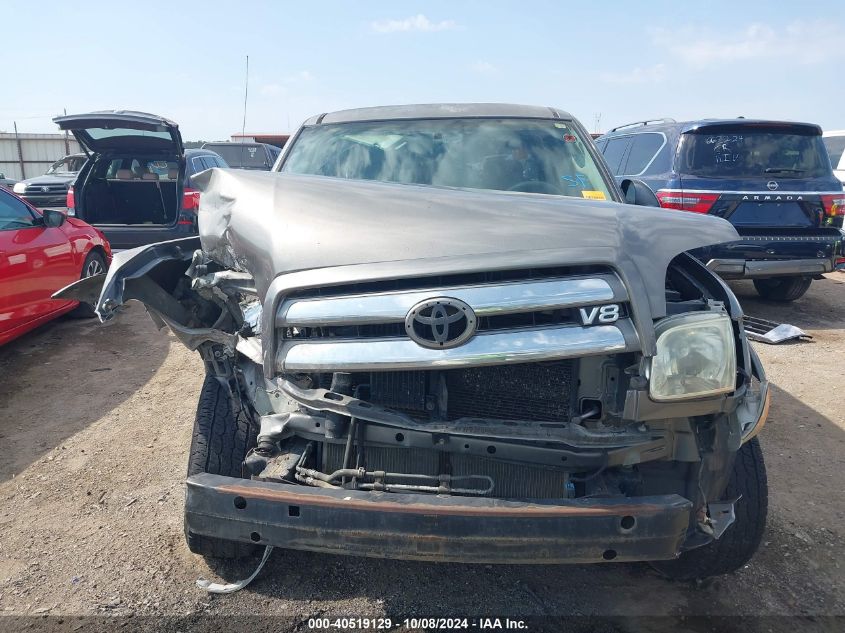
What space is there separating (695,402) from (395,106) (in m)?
2.64

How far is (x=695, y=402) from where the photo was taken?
6.41 feet

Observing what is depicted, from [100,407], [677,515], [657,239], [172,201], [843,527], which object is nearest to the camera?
[677,515]

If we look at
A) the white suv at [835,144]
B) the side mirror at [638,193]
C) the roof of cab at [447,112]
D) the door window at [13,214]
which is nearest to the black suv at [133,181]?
the door window at [13,214]

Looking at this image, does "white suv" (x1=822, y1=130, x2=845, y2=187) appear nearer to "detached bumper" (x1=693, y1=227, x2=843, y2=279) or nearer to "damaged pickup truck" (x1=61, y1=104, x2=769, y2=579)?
"detached bumper" (x1=693, y1=227, x2=843, y2=279)

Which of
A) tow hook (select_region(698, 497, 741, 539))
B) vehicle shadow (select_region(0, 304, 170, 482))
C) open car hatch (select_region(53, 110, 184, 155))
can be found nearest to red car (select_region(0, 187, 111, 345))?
vehicle shadow (select_region(0, 304, 170, 482))

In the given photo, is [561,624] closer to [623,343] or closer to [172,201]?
[623,343]

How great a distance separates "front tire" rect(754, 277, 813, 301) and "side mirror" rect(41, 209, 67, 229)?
7567 millimetres

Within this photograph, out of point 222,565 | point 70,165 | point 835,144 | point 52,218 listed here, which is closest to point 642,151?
point 52,218

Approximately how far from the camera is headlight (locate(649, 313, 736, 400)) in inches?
75.9

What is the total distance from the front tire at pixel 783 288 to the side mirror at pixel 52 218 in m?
7.57

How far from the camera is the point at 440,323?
1.86 meters

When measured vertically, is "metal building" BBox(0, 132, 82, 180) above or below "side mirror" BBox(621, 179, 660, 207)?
below

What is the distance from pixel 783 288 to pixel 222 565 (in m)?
7.30

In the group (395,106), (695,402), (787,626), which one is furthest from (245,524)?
(395,106)
